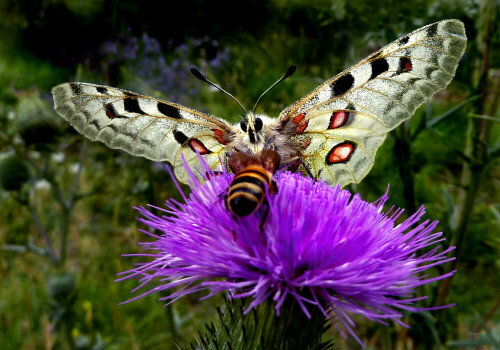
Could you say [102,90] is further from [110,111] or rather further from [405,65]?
[405,65]

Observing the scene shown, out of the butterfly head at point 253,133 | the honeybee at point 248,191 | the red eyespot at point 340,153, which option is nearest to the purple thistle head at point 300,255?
the honeybee at point 248,191

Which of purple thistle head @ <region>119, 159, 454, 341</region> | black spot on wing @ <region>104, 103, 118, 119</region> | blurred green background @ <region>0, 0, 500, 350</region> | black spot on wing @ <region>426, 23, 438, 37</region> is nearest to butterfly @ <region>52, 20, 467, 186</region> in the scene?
black spot on wing @ <region>104, 103, 118, 119</region>

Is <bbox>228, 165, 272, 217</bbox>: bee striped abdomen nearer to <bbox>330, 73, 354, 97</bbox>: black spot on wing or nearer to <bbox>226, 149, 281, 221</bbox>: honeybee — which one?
<bbox>226, 149, 281, 221</bbox>: honeybee

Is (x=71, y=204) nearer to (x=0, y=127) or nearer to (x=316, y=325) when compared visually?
(x=0, y=127)

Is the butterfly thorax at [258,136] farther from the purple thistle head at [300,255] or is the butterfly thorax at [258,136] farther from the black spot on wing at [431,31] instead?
the black spot on wing at [431,31]

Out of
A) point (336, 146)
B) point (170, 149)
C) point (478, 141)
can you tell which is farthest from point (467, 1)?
point (170, 149)
